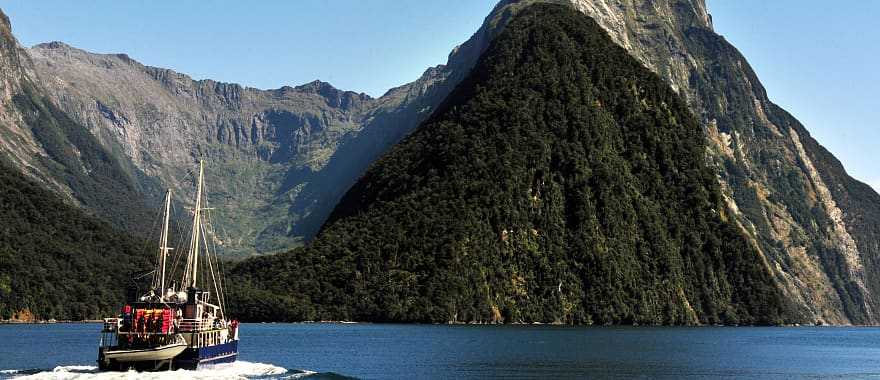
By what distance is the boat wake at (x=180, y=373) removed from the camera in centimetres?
12025

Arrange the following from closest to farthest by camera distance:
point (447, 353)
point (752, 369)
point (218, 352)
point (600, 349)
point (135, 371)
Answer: point (135, 371), point (218, 352), point (752, 369), point (447, 353), point (600, 349)

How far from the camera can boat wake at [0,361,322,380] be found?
Answer: 395 feet

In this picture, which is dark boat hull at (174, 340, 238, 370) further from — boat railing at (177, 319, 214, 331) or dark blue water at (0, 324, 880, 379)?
boat railing at (177, 319, 214, 331)

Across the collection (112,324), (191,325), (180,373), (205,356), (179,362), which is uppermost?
(112,324)

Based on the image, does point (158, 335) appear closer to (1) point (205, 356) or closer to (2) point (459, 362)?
(1) point (205, 356)

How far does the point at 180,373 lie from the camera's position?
124 m

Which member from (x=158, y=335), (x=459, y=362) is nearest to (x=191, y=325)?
(x=158, y=335)

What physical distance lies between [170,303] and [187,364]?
6.87m

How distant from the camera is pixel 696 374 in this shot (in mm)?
152375

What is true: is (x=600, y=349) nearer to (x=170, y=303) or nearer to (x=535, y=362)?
(x=535, y=362)

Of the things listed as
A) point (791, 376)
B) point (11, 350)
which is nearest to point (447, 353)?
point (791, 376)

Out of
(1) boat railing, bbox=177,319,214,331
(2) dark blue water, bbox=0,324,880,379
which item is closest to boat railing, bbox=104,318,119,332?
(2) dark blue water, bbox=0,324,880,379

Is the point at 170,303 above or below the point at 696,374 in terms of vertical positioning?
above

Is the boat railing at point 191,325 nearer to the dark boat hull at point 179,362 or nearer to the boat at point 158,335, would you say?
A: the boat at point 158,335
